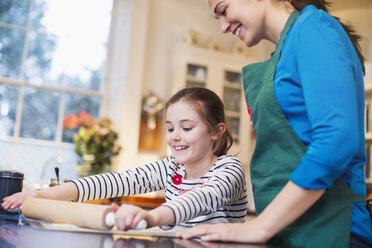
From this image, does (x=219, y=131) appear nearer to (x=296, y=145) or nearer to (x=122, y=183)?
(x=122, y=183)

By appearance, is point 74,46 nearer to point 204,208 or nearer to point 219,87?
point 219,87

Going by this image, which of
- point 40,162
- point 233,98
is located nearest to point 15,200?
point 40,162

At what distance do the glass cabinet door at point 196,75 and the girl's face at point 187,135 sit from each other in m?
3.25

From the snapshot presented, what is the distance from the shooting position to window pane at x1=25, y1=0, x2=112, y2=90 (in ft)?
15.4

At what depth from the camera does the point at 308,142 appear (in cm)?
88

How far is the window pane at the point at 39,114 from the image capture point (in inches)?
178

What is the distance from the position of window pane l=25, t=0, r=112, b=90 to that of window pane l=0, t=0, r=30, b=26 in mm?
95

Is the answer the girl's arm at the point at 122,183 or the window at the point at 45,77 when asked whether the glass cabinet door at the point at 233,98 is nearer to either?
the window at the point at 45,77

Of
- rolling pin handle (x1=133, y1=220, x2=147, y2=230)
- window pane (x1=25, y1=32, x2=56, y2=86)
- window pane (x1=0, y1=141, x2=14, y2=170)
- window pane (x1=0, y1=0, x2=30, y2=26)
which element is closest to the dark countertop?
rolling pin handle (x1=133, y1=220, x2=147, y2=230)

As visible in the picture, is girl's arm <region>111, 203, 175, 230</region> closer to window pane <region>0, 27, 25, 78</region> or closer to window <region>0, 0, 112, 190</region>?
window <region>0, 0, 112, 190</region>

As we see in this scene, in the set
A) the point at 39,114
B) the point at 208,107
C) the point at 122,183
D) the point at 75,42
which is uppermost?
the point at 75,42

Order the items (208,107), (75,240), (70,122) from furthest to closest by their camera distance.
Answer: (70,122), (208,107), (75,240)

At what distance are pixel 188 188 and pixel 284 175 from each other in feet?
1.61

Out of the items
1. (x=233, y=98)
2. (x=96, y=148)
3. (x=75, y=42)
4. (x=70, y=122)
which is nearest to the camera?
(x=96, y=148)
